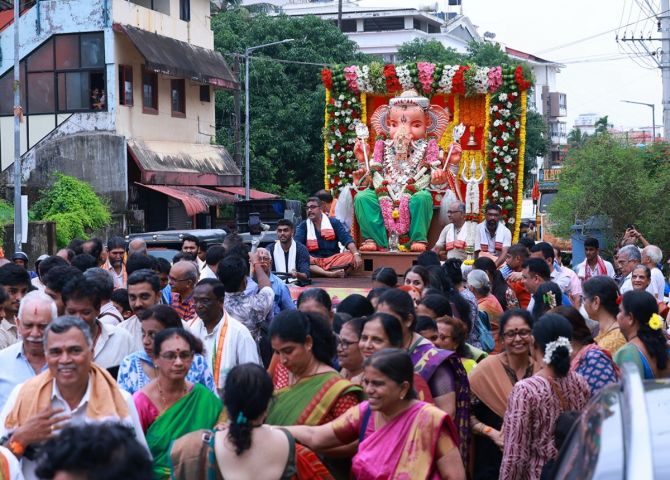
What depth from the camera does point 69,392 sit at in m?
5.04

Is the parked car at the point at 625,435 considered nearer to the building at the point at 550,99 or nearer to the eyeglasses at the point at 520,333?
the eyeglasses at the point at 520,333

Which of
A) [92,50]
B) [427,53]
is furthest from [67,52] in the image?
[427,53]

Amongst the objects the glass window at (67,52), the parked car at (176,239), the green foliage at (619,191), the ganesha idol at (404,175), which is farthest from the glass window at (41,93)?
the ganesha idol at (404,175)

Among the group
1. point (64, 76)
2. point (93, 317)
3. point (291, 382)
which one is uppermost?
point (64, 76)

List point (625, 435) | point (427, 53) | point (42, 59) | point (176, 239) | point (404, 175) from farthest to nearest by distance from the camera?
point (427, 53), point (42, 59), point (176, 239), point (404, 175), point (625, 435)

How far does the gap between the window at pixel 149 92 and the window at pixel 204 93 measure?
3.61 metres

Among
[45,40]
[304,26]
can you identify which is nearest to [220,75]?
[45,40]

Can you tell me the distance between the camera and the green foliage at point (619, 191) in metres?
21.5

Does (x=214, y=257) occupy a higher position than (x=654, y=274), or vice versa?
(x=214, y=257)

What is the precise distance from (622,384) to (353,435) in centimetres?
209

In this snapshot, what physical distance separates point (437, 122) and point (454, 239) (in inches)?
122

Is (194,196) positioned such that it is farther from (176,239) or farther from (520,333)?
(520,333)

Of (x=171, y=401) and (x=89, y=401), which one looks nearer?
(x=89, y=401)

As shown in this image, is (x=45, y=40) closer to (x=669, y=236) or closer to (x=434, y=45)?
(x=669, y=236)
